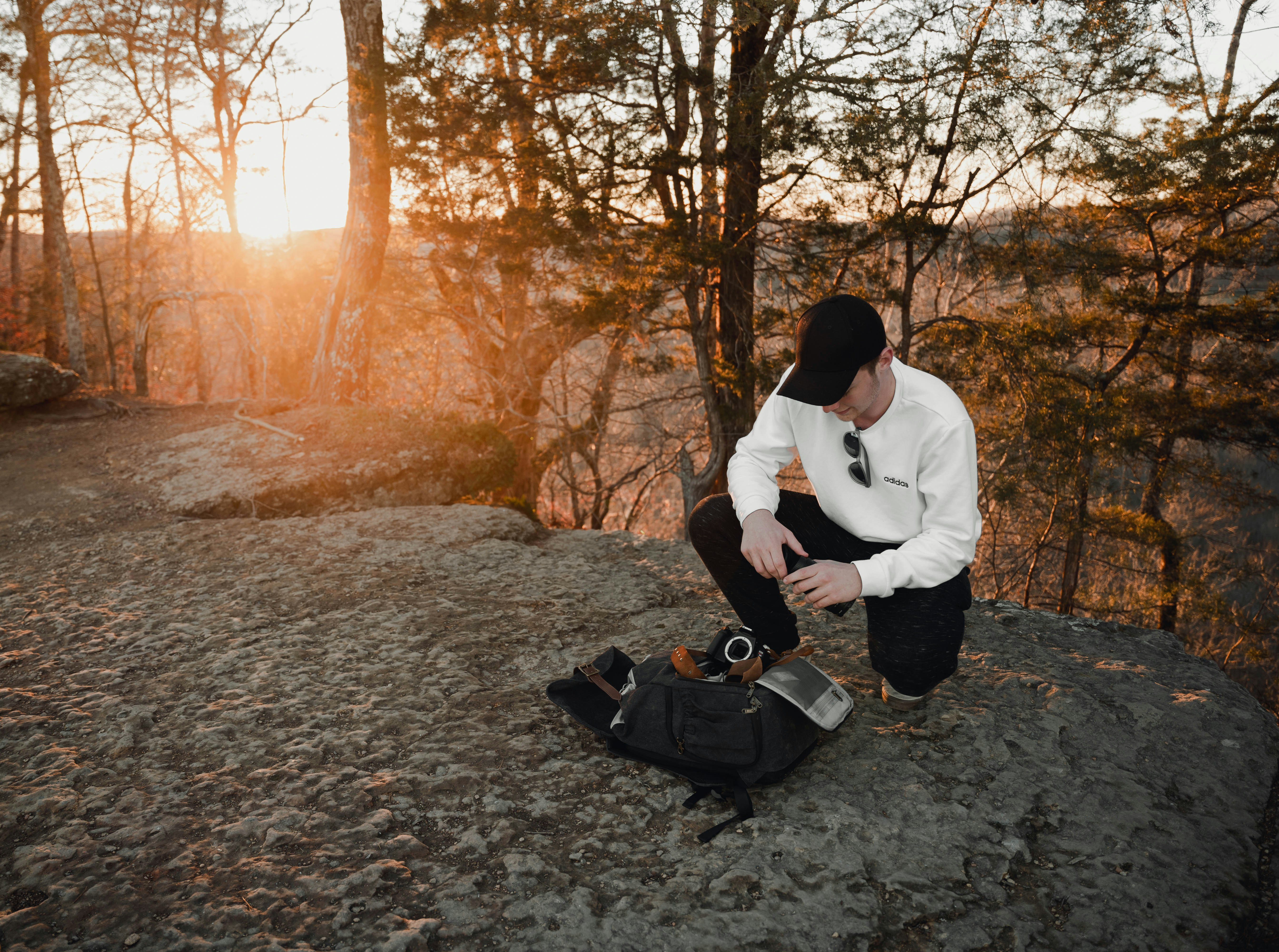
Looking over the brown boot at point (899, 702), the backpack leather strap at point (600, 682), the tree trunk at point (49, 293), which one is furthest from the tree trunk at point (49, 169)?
the brown boot at point (899, 702)

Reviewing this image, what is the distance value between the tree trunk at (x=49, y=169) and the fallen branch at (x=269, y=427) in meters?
3.81

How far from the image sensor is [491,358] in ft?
32.2

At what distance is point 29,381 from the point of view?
5.98 m

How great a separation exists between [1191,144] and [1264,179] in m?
1.28

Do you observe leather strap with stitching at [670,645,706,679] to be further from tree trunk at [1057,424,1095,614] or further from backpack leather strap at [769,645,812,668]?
tree trunk at [1057,424,1095,614]

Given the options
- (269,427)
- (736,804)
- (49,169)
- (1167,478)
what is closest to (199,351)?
(49,169)

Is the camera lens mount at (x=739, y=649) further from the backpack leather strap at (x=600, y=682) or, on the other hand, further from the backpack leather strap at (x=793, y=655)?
the backpack leather strap at (x=600, y=682)

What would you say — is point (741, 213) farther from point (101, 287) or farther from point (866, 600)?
point (101, 287)

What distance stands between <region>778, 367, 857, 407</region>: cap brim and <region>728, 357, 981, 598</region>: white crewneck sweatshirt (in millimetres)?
92

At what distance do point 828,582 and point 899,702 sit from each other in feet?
1.96

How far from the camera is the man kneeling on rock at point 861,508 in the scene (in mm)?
1848

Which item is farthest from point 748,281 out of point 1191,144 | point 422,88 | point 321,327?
point 1191,144

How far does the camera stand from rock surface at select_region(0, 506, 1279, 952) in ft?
4.39

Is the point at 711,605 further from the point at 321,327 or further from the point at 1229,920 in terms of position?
the point at 321,327
